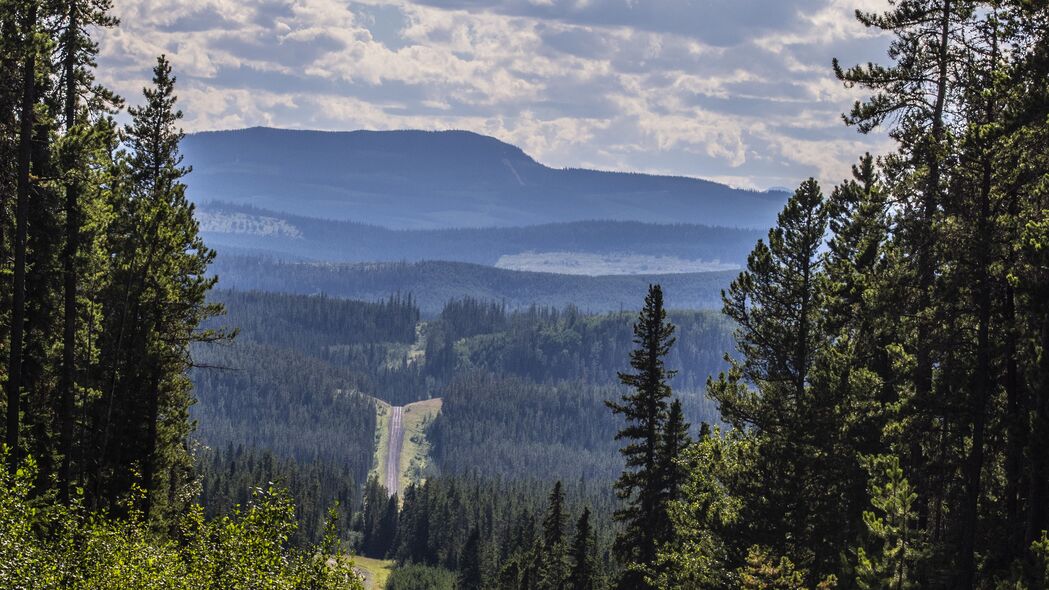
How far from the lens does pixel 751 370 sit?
1372 inches

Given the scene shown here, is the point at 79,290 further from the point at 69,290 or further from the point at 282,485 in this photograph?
the point at 282,485

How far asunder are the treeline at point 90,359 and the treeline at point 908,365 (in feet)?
42.4

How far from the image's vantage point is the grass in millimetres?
142875

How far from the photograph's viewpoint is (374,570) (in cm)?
15725

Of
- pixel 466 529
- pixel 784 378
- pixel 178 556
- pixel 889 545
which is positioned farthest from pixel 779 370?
pixel 466 529

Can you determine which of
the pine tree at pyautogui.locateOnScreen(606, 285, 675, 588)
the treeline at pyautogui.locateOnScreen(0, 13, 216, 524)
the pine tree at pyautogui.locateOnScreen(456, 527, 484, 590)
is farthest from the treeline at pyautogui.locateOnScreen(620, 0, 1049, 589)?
the pine tree at pyautogui.locateOnScreen(456, 527, 484, 590)

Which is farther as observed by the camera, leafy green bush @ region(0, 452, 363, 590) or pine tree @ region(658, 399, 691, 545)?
pine tree @ region(658, 399, 691, 545)

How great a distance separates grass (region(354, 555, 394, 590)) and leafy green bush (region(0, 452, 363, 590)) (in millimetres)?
→ 117881

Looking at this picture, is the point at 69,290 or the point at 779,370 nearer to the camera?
the point at 69,290

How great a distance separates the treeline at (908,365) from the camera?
23547mm

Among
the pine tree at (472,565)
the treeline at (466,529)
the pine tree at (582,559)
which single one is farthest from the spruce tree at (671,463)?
the pine tree at (472,565)

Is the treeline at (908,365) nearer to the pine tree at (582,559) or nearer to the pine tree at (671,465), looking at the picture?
the pine tree at (671,465)

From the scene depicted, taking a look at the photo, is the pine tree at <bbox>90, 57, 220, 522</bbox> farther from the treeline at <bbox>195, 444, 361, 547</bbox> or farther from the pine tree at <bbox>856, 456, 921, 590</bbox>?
the treeline at <bbox>195, 444, 361, 547</bbox>

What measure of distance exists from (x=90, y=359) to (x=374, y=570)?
427 ft
